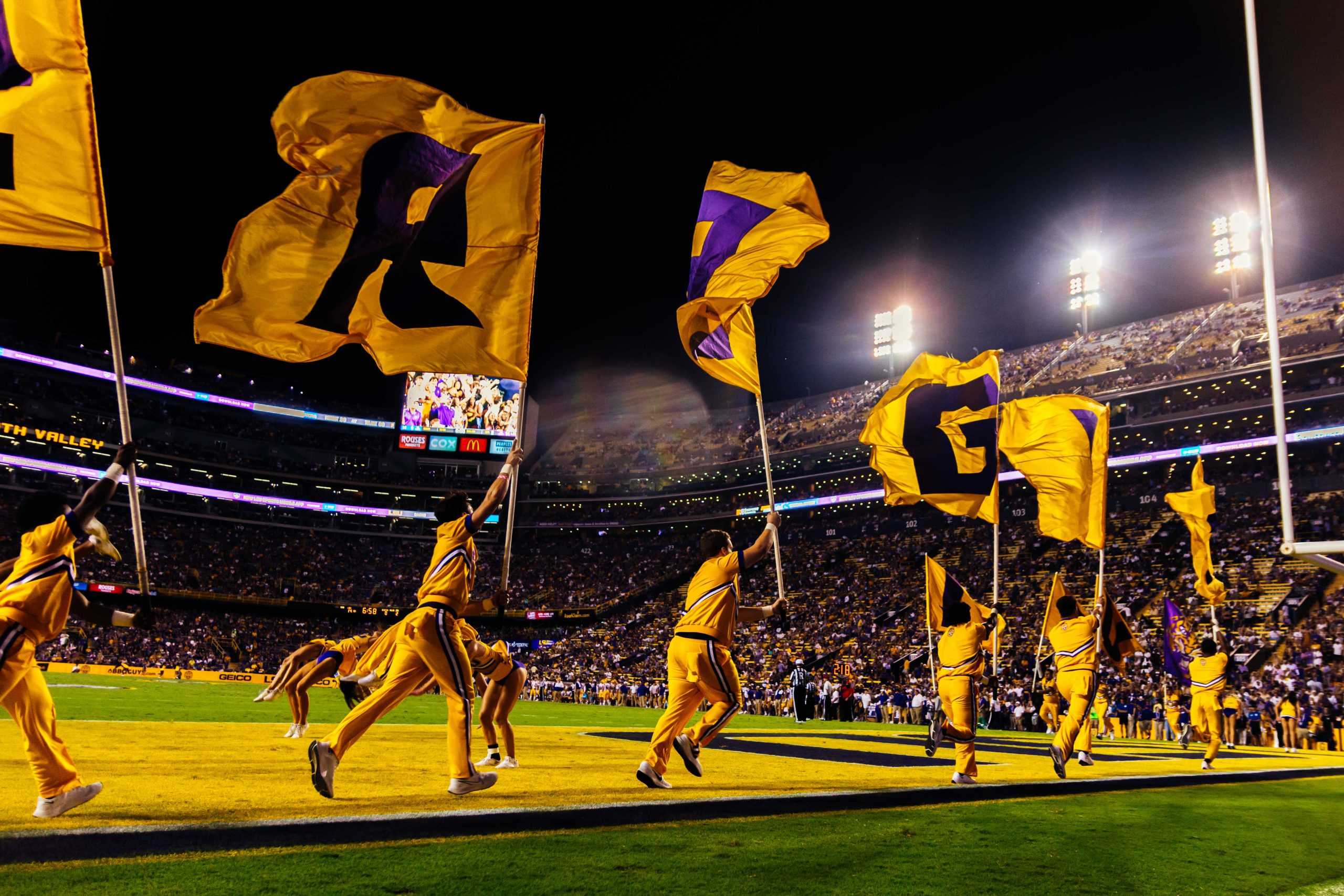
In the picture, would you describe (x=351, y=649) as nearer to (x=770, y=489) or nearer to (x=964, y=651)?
(x=770, y=489)

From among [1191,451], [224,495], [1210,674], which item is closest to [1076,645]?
[1210,674]

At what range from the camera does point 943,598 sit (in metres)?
11.2

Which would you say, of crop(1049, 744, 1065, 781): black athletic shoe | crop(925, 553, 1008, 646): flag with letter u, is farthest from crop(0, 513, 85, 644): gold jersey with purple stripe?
crop(1049, 744, 1065, 781): black athletic shoe

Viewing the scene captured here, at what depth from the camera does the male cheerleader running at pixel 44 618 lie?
504cm

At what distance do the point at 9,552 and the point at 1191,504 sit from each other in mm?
56549

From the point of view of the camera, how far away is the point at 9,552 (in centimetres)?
5009

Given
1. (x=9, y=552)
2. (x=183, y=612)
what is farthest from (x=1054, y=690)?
(x=9, y=552)

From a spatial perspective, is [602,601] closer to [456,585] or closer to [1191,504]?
[1191,504]

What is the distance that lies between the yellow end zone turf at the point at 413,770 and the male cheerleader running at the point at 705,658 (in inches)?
16.2

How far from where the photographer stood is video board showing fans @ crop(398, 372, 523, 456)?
2239 inches

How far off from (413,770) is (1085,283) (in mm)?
55566

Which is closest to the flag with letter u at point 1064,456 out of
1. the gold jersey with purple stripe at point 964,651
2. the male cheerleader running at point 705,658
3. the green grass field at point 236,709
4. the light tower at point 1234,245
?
the gold jersey with purple stripe at point 964,651

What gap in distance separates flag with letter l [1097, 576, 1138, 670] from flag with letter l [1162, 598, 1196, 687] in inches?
339

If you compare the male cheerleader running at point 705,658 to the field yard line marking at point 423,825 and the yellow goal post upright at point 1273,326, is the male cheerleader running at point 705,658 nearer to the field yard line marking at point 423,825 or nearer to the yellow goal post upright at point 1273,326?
the field yard line marking at point 423,825
